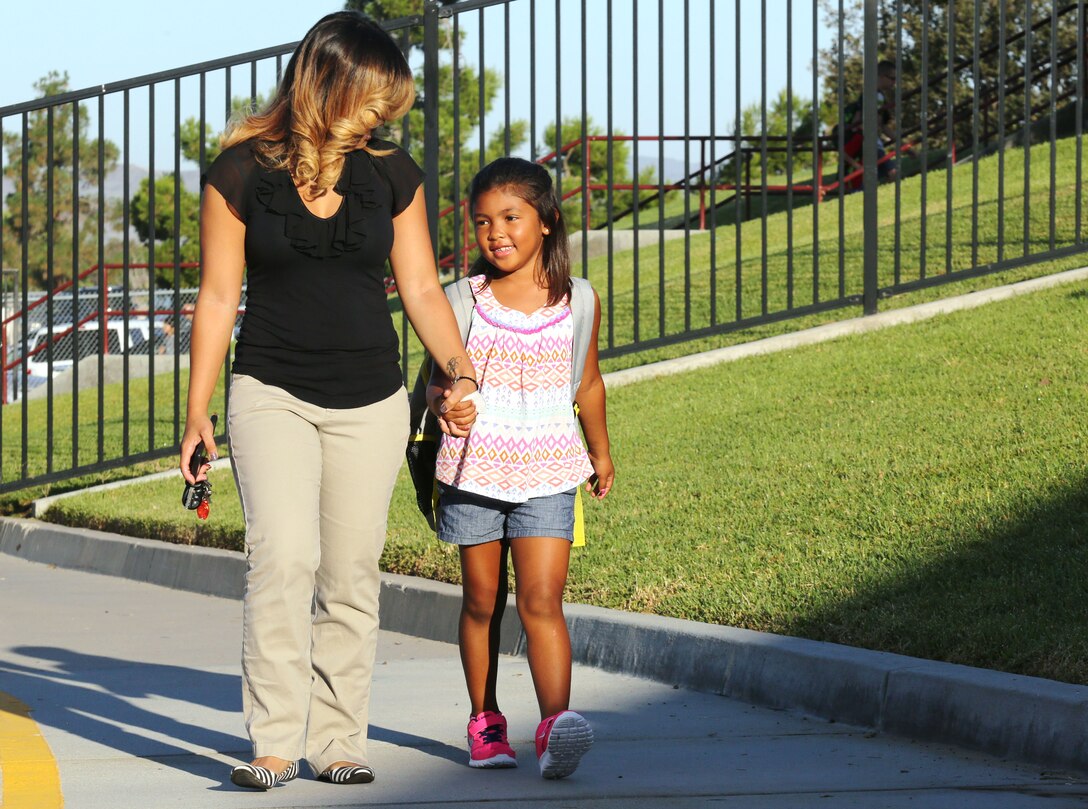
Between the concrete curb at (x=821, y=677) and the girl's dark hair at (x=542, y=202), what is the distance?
1.40 meters

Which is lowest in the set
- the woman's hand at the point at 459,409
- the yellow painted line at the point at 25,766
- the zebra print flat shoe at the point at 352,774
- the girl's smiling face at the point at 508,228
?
the yellow painted line at the point at 25,766

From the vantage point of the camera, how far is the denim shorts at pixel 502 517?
417 cm

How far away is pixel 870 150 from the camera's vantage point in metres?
9.37

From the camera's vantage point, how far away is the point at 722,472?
7211 mm

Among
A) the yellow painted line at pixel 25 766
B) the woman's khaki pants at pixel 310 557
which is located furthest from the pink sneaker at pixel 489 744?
the yellow painted line at pixel 25 766

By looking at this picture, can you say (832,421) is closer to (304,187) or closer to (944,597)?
(944,597)

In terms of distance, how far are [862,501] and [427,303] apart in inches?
109

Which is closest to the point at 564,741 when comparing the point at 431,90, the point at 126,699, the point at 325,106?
the point at 325,106

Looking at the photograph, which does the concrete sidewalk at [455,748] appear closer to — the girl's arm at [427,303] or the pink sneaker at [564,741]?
the pink sneaker at [564,741]

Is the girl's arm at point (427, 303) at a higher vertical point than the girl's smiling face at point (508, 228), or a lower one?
lower

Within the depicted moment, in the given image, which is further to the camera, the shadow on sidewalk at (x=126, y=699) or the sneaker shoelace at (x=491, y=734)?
the shadow on sidewalk at (x=126, y=699)

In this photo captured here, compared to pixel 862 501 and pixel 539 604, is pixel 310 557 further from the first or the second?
pixel 862 501

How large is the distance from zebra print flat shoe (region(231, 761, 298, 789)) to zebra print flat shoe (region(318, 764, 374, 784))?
164mm

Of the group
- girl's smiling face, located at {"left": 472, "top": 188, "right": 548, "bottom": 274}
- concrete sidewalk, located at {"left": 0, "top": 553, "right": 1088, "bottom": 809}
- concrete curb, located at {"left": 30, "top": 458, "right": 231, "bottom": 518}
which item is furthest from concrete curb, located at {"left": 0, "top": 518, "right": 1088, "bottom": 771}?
concrete curb, located at {"left": 30, "top": 458, "right": 231, "bottom": 518}
